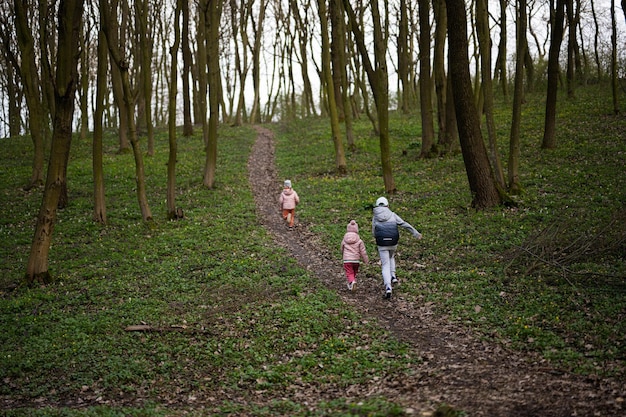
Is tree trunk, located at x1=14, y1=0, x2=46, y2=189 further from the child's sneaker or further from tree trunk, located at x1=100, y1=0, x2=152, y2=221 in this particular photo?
the child's sneaker

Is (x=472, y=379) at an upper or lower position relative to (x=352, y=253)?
lower

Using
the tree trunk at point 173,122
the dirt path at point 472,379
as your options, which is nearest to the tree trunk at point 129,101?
the tree trunk at point 173,122

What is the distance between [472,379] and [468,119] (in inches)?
417

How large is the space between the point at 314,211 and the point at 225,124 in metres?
30.5

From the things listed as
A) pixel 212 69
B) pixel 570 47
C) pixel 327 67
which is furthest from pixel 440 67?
pixel 212 69

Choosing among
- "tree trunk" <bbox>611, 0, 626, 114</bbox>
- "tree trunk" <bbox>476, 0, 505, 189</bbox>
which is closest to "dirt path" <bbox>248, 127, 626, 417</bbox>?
"tree trunk" <bbox>476, 0, 505, 189</bbox>

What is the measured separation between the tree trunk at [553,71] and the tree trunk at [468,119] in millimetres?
6342

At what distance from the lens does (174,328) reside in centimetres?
1012

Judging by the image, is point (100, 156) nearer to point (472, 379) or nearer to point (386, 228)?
point (386, 228)

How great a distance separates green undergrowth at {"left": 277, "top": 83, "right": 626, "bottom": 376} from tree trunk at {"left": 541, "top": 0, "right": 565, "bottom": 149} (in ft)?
2.20

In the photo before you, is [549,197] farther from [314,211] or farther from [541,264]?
[314,211]

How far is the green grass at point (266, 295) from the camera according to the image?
26.2ft

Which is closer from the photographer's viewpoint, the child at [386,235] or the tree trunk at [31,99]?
the child at [386,235]

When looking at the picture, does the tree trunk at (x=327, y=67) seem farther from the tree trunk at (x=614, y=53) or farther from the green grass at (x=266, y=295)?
the tree trunk at (x=614, y=53)
